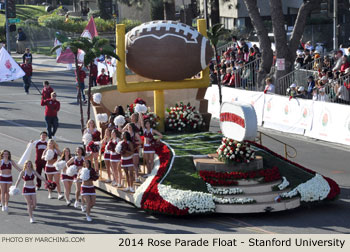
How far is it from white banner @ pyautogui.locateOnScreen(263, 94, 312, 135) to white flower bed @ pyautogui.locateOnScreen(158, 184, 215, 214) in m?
10.5

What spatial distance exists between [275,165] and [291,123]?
8.98 metres

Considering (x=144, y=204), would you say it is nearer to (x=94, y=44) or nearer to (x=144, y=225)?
(x=144, y=225)

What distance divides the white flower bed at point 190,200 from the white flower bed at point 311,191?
6.15 feet

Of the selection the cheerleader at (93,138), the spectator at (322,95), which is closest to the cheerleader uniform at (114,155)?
the cheerleader at (93,138)

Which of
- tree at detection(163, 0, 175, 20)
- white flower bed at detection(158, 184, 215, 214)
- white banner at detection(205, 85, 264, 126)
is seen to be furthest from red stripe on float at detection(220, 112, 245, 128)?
tree at detection(163, 0, 175, 20)

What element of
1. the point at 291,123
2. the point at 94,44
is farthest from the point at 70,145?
the point at 291,123

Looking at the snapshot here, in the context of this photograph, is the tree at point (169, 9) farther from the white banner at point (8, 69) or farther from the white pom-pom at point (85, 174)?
the white pom-pom at point (85, 174)

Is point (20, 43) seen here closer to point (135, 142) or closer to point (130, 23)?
point (130, 23)

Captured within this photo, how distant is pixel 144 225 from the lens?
16766 mm

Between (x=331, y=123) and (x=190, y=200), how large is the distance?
10119 mm

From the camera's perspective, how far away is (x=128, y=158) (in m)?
18.6

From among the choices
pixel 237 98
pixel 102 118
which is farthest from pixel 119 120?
pixel 237 98

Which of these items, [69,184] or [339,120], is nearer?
[69,184]

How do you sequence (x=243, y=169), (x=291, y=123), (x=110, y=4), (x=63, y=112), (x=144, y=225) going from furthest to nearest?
(x=110, y=4) < (x=63, y=112) < (x=291, y=123) < (x=243, y=169) < (x=144, y=225)
